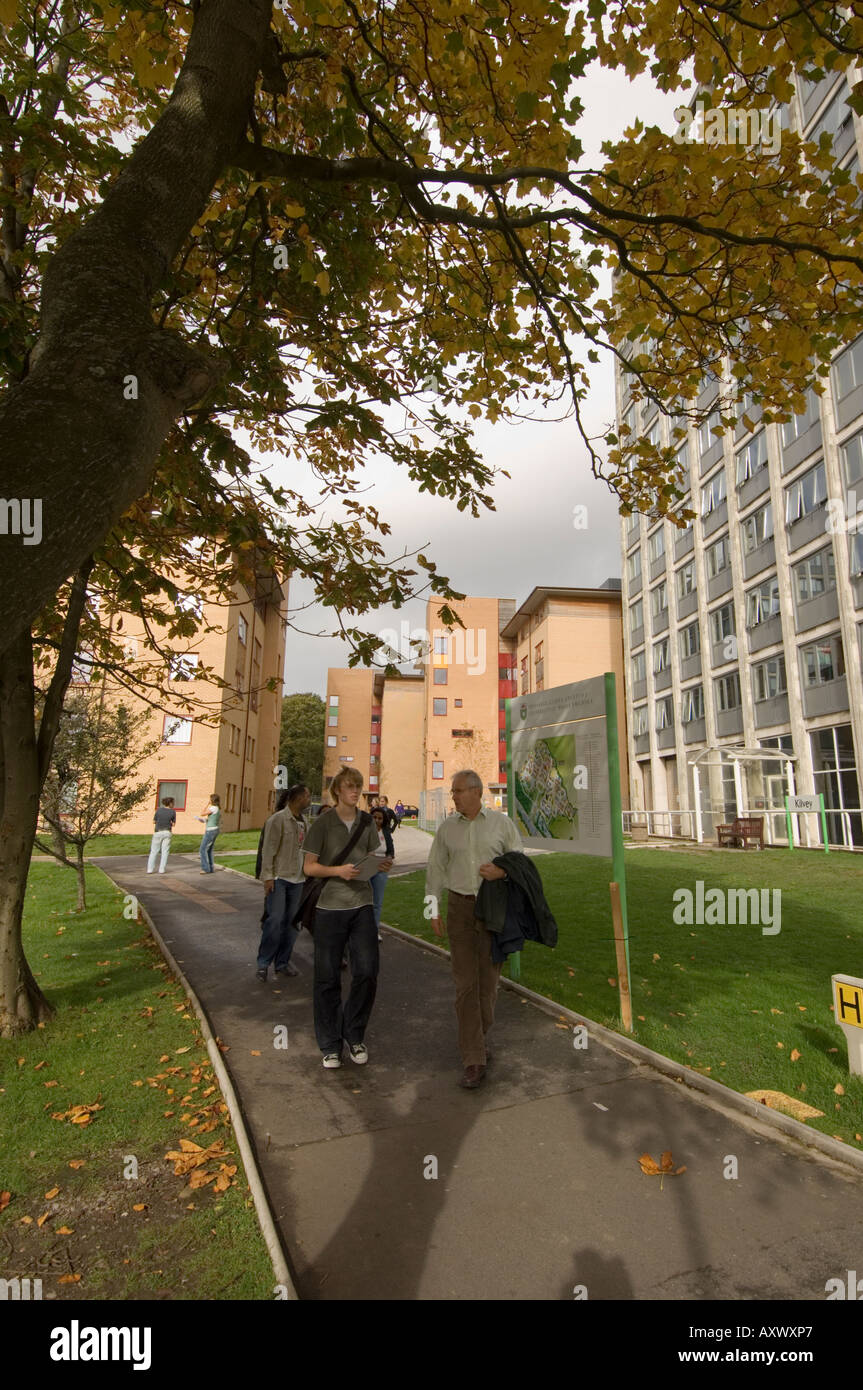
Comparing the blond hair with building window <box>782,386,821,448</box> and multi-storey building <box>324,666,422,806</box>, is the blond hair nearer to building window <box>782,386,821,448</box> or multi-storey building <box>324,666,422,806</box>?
building window <box>782,386,821,448</box>

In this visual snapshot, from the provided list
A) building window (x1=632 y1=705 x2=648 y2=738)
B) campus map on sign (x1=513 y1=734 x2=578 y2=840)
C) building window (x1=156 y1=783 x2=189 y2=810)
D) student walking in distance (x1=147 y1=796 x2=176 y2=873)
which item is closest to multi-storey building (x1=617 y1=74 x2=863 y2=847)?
building window (x1=632 y1=705 x2=648 y2=738)

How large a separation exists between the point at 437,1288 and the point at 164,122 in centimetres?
499

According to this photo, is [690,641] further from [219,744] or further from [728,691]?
[219,744]

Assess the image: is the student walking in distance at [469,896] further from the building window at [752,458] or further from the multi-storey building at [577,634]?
the multi-storey building at [577,634]

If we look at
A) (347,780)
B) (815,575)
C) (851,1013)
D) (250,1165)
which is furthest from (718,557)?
(250,1165)

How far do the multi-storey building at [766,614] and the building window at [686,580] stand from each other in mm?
70

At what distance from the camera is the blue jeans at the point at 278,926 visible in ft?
25.4

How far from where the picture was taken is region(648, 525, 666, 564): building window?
39.4 m

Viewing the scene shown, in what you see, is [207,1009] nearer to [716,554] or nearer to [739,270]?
[739,270]

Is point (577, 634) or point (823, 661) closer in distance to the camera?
point (823, 661)

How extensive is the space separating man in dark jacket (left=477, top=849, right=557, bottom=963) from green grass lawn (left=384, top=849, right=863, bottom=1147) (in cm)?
131

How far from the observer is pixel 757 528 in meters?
30.0

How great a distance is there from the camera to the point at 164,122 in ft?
10.3

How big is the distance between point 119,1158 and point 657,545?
40920 millimetres
